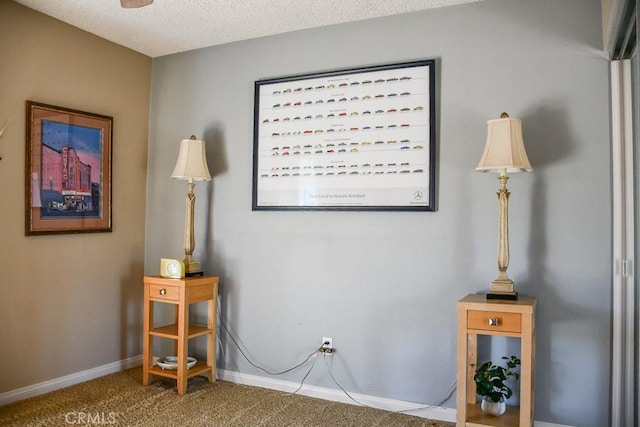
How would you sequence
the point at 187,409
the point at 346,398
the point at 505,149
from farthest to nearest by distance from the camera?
the point at 346,398, the point at 187,409, the point at 505,149

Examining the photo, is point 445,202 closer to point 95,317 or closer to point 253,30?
point 253,30

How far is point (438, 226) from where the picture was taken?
2.90 m

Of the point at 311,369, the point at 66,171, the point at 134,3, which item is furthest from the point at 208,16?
the point at 311,369

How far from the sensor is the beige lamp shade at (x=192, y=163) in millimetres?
3295

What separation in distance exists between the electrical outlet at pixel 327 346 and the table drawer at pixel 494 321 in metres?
1.05

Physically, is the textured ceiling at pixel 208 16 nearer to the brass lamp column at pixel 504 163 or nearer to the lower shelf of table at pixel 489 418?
the brass lamp column at pixel 504 163

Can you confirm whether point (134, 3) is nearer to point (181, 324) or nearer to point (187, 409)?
point (181, 324)

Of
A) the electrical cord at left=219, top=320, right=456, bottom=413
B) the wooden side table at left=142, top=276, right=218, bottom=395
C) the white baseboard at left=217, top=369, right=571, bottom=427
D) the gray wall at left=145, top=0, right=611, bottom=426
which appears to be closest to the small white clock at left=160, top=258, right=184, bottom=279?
the wooden side table at left=142, top=276, right=218, bottom=395

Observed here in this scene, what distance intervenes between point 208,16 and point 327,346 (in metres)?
2.18

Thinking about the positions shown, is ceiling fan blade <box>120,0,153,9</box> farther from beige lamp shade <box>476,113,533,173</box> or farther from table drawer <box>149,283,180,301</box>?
beige lamp shade <box>476,113,533,173</box>

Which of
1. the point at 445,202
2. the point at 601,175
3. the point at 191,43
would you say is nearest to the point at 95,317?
the point at 191,43

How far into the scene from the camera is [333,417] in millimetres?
2826

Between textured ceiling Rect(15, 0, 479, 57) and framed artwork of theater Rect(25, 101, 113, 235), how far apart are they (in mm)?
595

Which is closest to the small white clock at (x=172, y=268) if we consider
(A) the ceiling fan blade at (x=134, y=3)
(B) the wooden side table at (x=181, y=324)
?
(B) the wooden side table at (x=181, y=324)
